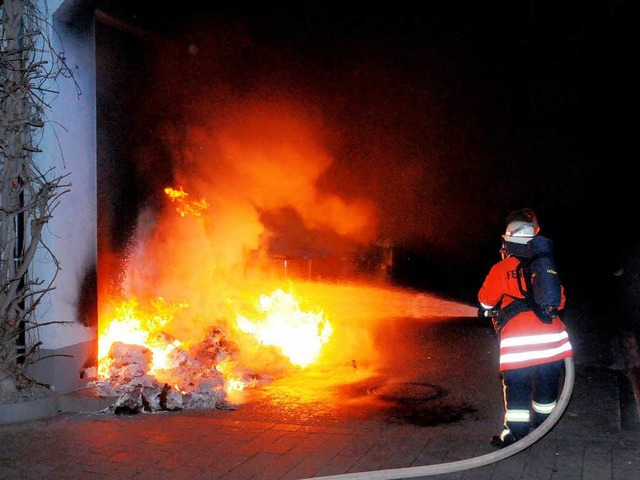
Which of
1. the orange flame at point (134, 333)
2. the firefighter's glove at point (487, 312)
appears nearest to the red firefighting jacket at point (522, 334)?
the firefighter's glove at point (487, 312)

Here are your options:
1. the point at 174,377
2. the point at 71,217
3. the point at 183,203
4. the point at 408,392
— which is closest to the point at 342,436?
the point at 408,392

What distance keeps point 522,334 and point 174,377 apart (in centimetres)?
403

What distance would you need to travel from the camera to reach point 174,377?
719 centimetres

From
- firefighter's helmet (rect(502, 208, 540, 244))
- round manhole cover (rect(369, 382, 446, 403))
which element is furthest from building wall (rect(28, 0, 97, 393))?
firefighter's helmet (rect(502, 208, 540, 244))

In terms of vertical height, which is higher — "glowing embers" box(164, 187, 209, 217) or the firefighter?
"glowing embers" box(164, 187, 209, 217)

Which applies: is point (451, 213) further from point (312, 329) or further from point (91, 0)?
point (91, 0)

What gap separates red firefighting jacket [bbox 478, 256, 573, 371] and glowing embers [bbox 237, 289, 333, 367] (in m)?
4.08

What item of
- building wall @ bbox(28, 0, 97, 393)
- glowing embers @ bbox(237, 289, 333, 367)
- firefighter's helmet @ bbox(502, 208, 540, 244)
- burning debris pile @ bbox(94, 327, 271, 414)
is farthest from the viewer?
glowing embers @ bbox(237, 289, 333, 367)

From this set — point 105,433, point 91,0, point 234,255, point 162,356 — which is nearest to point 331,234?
point 234,255

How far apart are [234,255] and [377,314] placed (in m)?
3.40

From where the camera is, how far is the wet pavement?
15.2ft

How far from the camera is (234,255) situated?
31.8 ft

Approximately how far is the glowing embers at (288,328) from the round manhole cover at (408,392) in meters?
1.60

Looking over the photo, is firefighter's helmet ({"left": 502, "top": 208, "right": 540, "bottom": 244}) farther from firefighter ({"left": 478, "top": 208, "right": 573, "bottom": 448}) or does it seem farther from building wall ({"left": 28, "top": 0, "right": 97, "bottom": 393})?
building wall ({"left": 28, "top": 0, "right": 97, "bottom": 393})
